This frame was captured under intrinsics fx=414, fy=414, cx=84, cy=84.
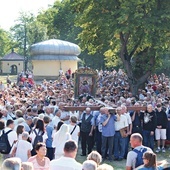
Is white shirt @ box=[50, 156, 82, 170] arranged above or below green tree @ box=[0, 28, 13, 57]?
below

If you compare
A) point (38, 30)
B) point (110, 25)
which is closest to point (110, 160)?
point (110, 25)

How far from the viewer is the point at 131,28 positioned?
76.9ft

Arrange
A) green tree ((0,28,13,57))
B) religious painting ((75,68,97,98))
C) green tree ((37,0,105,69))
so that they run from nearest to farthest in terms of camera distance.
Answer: religious painting ((75,68,97,98)) → green tree ((37,0,105,69)) → green tree ((0,28,13,57))

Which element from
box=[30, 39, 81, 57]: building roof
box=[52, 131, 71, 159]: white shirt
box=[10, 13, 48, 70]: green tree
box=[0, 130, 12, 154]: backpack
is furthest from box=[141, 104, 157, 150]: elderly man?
box=[10, 13, 48, 70]: green tree

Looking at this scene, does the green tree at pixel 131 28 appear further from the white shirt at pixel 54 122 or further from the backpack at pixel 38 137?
the backpack at pixel 38 137

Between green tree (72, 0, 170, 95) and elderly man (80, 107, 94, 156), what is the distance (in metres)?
10.6

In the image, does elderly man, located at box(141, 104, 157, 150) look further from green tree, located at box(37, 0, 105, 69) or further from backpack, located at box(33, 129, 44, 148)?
green tree, located at box(37, 0, 105, 69)

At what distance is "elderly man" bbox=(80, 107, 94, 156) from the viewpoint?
13.7 m

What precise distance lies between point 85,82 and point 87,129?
36.1 ft

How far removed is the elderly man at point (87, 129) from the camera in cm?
1366

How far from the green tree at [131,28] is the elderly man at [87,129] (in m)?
10.6

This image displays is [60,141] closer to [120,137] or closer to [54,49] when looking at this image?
[120,137]

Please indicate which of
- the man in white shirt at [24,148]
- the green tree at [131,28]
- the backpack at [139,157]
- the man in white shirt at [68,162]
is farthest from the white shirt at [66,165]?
the green tree at [131,28]

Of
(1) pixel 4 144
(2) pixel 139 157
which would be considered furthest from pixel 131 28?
(2) pixel 139 157
